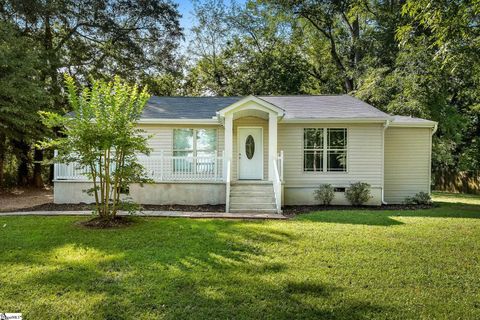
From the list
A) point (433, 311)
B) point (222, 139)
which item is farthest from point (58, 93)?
point (433, 311)

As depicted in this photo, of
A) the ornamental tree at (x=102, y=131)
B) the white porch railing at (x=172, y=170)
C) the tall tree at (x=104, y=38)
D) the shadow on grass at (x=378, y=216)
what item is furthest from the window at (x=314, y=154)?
the tall tree at (x=104, y=38)

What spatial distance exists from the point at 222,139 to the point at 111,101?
18.1ft

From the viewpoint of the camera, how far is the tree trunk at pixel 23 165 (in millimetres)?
17672

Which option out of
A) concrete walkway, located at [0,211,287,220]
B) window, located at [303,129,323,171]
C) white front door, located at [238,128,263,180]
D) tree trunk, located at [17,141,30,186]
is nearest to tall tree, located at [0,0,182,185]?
tree trunk, located at [17,141,30,186]

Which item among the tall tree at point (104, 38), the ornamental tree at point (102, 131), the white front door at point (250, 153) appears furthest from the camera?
the tall tree at point (104, 38)

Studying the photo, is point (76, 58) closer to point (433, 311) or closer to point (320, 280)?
point (320, 280)

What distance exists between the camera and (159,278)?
14.4 ft

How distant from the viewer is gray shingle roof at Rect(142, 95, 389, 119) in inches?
458

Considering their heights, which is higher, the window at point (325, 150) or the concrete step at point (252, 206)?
the window at point (325, 150)

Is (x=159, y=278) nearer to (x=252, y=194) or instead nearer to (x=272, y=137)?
(x=252, y=194)

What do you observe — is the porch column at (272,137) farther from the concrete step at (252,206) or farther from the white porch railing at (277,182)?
the concrete step at (252,206)

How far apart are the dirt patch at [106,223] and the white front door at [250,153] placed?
17.3 feet

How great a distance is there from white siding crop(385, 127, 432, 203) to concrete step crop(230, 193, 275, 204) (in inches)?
214

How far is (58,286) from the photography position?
412 centimetres
